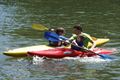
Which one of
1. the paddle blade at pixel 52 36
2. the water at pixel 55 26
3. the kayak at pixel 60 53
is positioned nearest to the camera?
the water at pixel 55 26

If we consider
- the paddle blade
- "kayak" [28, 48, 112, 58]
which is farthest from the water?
the paddle blade

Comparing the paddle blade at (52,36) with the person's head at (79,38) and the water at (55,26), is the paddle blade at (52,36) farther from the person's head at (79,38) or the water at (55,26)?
the water at (55,26)

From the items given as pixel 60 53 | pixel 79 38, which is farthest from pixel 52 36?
pixel 79 38

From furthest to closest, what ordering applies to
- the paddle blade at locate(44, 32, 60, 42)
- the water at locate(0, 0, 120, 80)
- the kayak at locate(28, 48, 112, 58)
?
the paddle blade at locate(44, 32, 60, 42)
the kayak at locate(28, 48, 112, 58)
the water at locate(0, 0, 120, 80)

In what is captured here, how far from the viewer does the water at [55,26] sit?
14492 mm

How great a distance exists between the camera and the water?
14.5 meters

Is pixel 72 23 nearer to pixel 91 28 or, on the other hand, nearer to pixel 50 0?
pixel 91 28

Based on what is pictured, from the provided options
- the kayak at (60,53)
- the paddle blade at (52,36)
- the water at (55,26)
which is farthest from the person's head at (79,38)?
the water at (55,26)

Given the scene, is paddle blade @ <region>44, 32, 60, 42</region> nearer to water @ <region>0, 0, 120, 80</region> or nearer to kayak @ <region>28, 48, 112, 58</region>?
kayak @ <region>28, 48, 112, 58</region>

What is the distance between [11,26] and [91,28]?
16.1ft

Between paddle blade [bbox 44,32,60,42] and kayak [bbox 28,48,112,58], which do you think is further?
paddle blade [bbox 44,32,60,42]

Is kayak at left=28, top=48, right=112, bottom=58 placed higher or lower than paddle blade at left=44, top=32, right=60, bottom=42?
lower

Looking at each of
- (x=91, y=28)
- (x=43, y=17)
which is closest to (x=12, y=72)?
(x=91, y=28)

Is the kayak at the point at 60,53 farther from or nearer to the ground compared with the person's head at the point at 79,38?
nearer to the ground
